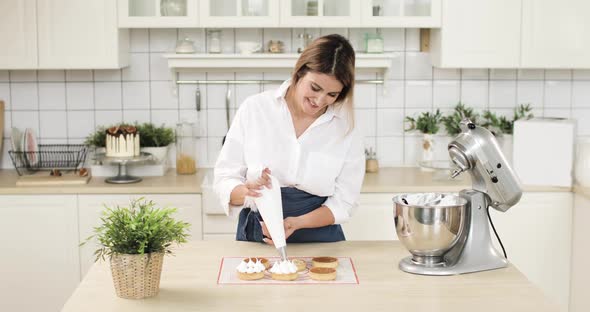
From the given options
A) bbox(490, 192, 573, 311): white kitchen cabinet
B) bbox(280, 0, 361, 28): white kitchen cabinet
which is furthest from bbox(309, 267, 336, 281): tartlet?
bbox(280, 0, 361, 28): white kitchen cabinet

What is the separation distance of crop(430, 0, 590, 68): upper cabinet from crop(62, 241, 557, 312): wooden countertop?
191 cm

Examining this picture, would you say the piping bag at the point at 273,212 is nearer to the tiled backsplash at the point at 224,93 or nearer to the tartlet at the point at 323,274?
the tartlet at the point at 323,274

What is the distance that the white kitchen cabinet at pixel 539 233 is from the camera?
13.1 ft

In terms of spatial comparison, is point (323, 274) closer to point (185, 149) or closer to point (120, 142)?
point (120, 142)

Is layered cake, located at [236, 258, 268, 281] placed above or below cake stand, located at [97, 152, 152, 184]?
below

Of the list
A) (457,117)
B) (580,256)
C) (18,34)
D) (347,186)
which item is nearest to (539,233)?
(580,256)

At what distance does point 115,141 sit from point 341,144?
1.66m

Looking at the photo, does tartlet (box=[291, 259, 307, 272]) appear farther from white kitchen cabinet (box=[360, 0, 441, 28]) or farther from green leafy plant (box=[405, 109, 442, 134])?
green leafy plant (box=[405, 109, 442, 134])

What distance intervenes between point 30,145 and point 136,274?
8.14ft

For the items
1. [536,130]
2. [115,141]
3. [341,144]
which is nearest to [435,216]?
[341,144]

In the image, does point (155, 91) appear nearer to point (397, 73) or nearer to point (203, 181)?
point (203, 181)

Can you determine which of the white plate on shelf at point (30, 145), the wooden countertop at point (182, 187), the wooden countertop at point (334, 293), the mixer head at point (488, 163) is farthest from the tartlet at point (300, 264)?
the white plate on shelf at point (30, 145)

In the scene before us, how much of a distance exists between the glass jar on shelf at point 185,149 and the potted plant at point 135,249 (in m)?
2.16

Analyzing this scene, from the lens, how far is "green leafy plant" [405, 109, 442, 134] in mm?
4367
